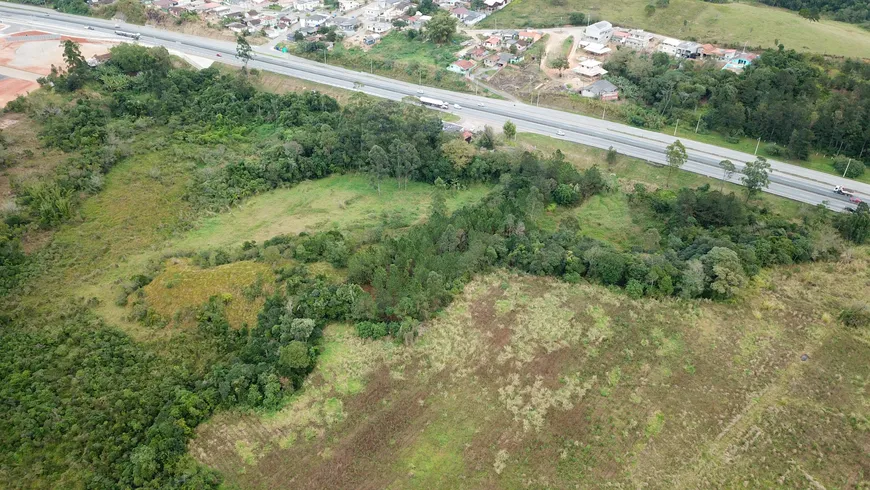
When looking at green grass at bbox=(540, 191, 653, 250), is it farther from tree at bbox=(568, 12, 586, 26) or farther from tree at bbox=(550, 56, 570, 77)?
tree at bbox=(568, 12, 586, 26)

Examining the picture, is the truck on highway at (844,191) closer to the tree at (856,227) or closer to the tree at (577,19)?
the tree at (856,227)

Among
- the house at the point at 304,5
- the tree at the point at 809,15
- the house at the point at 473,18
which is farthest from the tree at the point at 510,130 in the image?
the house at the point at 304,5

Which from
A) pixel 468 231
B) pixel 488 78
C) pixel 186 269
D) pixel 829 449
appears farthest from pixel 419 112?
pixel 829 449

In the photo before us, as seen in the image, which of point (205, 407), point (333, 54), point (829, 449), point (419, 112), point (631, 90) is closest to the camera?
point (829, 449)

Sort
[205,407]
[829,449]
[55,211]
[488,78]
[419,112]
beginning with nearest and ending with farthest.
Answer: [829,449]
[205,407]
[55,211]
[419,112]
[488,78]

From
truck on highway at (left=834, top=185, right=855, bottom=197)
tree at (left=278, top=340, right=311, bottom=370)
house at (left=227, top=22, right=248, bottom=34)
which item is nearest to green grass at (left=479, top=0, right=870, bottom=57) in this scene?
truck on highway at (left=834, top=185, right=855, bottom=197)

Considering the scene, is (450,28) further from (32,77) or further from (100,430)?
(100,430)
